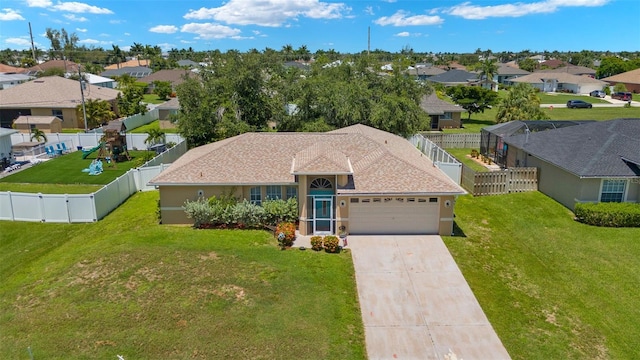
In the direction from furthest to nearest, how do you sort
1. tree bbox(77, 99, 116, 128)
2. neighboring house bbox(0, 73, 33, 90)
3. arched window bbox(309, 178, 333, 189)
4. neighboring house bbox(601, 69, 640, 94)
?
neighboring house bbox(601, 69, 640, 94) < neighboring house bbox(0, 73, 33, 90) < tree bbox(77, 99, 116, 128) < arched window bbox(309, 178, 333, 189)

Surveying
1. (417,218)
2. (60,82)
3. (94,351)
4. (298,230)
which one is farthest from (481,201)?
(60,82)

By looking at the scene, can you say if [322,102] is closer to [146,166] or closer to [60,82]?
[146,166]

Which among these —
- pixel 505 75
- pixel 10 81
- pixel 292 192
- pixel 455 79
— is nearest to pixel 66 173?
pixel 292 192

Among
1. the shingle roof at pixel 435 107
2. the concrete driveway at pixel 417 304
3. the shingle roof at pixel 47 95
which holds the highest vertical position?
the shingle roof at pixel 47 95

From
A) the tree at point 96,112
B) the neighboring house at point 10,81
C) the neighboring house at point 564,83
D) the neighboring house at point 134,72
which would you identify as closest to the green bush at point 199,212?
the tree at point 96,112

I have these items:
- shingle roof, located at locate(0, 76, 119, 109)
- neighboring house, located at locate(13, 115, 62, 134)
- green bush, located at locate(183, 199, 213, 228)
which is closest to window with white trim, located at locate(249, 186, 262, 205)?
green bush, located at locate(183, 199, 213, 228)

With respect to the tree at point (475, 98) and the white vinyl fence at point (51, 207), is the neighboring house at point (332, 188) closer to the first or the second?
the white vinyl fence at point (51, 207)

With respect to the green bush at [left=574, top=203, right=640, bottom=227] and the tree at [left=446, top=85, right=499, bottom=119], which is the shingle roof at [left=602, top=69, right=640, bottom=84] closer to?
the tree at [left=446, top=85, right=499, bottom=119]
